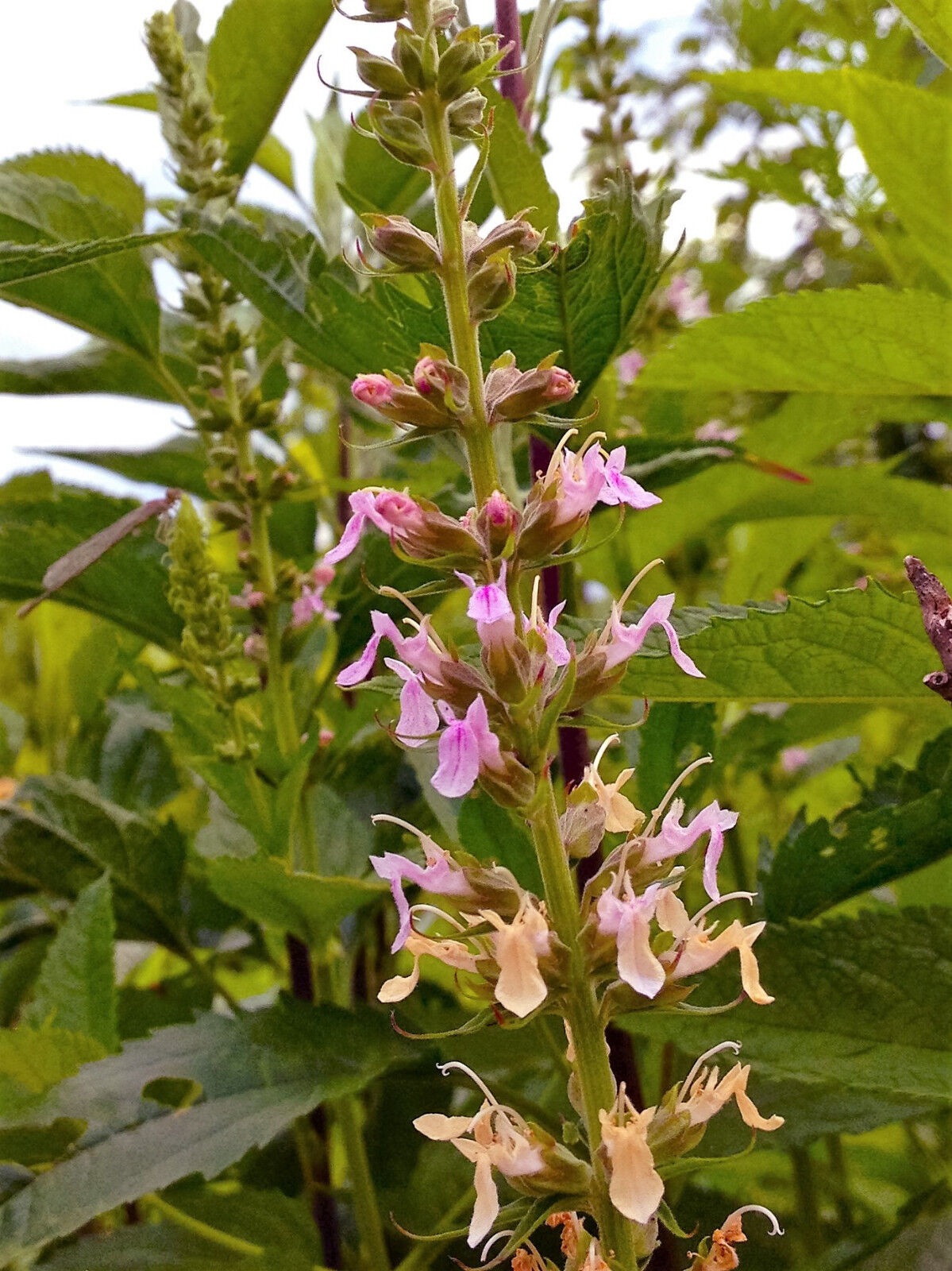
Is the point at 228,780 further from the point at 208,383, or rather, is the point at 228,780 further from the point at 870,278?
the point at 870,278

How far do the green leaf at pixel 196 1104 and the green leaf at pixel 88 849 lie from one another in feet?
0.66

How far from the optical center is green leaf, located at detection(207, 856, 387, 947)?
60cm

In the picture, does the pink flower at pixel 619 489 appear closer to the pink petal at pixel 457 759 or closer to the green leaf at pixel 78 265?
the pink petal at pixel 457 759

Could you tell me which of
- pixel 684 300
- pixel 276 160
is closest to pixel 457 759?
pixel 276 160

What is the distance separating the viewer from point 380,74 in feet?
1.34

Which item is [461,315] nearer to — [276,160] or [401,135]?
[401,135]

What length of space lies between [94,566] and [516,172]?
38 centimetres

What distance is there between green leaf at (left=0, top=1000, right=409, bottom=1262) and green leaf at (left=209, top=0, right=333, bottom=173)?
0.61m

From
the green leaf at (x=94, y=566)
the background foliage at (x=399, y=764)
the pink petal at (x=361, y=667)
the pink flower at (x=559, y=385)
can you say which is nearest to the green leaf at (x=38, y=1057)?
the background foliage at (x=399, y=764)

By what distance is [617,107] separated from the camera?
1188 mm

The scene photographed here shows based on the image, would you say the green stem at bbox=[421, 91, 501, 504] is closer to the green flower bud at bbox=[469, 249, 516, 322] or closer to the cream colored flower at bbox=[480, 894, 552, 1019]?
the green flower bud at bbox=[469, 249, 516, 322]

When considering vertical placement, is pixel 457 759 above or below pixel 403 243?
below

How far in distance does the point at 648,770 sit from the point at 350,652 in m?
0.27

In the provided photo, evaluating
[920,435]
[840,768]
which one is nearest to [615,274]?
[840,768]
